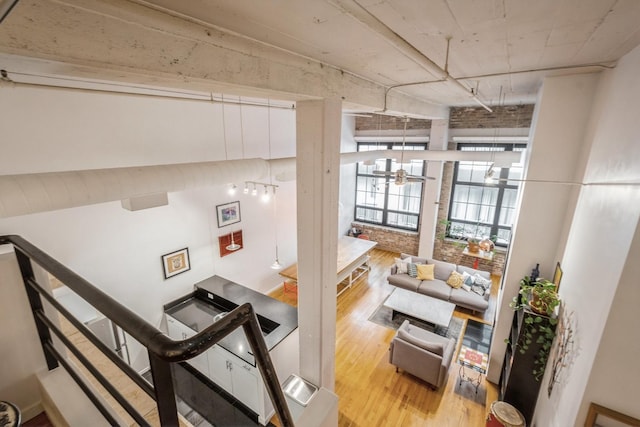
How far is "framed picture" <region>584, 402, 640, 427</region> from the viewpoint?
179 centimetres

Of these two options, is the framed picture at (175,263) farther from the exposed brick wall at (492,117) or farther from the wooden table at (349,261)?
the exposed brick wall at (492,117)

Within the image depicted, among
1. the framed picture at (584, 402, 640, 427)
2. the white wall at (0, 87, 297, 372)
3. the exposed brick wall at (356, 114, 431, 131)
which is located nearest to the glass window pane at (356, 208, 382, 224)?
the exposed brick wall at (356, 114, 431, 131)

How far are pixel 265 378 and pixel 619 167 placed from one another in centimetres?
282

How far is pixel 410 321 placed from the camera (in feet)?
18.8

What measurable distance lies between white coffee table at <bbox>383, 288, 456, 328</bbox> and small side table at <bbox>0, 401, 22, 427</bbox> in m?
5.22

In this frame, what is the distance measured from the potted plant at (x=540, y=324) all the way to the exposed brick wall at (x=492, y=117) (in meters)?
4.49

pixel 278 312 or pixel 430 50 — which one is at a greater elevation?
pixel 430 50

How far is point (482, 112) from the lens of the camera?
22.1 feet

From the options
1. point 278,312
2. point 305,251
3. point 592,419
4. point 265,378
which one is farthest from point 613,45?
point 278,312

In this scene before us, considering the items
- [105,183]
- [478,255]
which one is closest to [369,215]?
[478,255]

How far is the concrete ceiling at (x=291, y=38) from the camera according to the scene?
48.4 inches

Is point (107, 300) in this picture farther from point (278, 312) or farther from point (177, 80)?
point (278, 312)

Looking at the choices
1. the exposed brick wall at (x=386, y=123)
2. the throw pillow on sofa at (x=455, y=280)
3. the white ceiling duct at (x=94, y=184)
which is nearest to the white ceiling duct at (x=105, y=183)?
the white ceiling duct at (x=94, y=184)

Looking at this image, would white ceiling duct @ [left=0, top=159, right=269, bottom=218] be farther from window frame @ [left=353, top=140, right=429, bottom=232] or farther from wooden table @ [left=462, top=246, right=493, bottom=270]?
wooden table @ [left=462, top=246, right=493, bottom=270]
